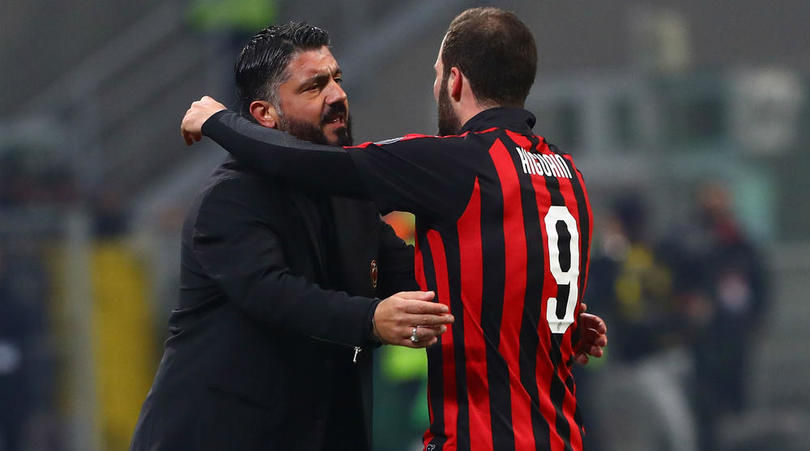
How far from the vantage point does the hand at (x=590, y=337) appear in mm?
3148

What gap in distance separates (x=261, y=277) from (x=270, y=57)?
57 cm

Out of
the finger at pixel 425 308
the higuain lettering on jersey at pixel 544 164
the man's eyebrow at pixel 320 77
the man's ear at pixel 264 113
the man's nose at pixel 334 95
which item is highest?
the man's eyebrow at pixel 320 77

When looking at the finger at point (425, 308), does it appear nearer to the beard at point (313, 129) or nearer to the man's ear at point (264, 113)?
the beard at point (313, 129)

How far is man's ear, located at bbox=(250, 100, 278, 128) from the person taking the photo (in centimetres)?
300

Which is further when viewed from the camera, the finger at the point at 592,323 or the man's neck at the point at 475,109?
the finger at the point at 592,323

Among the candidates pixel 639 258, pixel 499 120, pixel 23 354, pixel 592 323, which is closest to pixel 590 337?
pixel 592 323

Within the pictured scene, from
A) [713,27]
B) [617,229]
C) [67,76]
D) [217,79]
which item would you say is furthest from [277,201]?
[67,76]

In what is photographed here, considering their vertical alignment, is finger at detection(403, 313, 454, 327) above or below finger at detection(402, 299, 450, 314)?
below

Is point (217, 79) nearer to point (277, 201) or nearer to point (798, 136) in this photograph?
point (798, 136)

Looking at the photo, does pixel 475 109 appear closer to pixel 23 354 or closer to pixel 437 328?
pixel 437 328

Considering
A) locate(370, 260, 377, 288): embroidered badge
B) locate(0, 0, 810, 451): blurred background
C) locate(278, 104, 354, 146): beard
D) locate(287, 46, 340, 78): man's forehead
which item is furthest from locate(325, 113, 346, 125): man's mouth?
locate(0, 0, 810, 451): blurred background

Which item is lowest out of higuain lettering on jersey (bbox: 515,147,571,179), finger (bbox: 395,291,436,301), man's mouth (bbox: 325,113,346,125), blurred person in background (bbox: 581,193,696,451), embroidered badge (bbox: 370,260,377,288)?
blurred person in background (bbox: 581,193,696,451)

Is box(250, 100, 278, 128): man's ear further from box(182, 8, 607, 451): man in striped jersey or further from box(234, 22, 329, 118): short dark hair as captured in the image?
box(182, 8, 607, 451): man in striped jersey

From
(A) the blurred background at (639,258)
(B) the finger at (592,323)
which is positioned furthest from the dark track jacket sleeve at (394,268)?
(A) the blurred background at (639,258)
